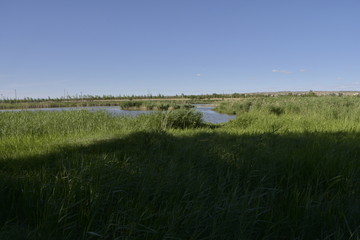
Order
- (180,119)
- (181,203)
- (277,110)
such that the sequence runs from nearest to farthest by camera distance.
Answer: (181,203)
(180,119)
(277,110)

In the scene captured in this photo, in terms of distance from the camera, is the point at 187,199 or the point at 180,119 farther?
the point at 180,119

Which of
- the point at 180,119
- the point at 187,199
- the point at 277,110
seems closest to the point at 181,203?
the point at 187,199

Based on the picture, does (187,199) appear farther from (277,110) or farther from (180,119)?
(277,110)

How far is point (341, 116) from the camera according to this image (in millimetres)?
11328

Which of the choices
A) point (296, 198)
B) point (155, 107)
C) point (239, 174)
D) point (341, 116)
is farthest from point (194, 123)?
point (155, 107)

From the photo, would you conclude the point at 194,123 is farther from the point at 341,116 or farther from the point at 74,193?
the point at 74,193

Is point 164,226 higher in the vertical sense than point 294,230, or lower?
higher

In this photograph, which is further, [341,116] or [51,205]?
[341,116]

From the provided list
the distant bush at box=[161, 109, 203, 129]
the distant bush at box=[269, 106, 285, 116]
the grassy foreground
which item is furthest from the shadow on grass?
the distant bush at box=[269, 106, 285, 116]

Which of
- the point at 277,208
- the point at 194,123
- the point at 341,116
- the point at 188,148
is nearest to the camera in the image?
the point at 277,208

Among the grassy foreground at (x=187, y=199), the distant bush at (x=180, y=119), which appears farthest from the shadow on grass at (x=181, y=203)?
the distant bush at (x=180, y=119)

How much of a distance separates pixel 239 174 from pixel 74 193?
82.7 inches

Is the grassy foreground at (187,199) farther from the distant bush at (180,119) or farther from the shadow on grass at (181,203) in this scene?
the distant bush at (180,119)

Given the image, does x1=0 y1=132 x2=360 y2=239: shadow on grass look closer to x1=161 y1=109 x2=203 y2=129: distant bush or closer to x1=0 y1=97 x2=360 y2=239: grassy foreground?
x1=0 y1=97 x2=360 y2=239: grassy foreground
